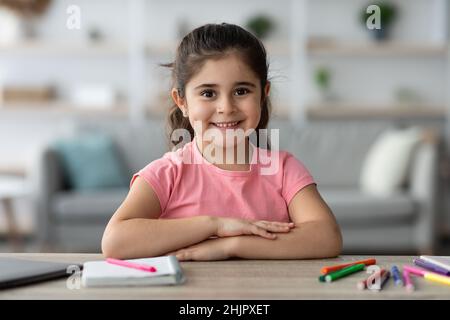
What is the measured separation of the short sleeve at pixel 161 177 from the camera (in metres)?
1.00

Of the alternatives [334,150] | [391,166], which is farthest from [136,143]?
[391,166]

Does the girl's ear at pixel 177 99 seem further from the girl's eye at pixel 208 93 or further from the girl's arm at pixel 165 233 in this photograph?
the girl's arm at pixel 165 233

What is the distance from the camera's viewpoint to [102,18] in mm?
3799

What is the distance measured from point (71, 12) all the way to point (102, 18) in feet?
9.14

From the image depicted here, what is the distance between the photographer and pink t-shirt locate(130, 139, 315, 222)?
104cm

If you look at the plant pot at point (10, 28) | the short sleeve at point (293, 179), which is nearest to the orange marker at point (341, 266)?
the short sleeve at point (293, 179)

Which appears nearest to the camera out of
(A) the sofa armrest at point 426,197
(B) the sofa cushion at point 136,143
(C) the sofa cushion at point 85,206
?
(C) the sofa cushion at point 85,206

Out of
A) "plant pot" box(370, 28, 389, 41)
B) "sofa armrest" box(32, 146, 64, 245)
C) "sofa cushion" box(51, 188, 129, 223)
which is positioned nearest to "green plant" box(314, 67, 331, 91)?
"plant pot" box(370, 28, 389, 41)

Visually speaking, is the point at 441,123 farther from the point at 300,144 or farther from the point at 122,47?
the point at 122,47

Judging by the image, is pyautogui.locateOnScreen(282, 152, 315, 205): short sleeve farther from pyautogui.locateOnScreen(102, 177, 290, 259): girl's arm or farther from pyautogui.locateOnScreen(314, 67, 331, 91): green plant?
pyautogui.locateOnScreen(314, 67, 331, 91): green plant

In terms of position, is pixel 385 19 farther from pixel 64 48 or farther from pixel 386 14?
pixel 64 48

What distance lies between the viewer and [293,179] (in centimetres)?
104

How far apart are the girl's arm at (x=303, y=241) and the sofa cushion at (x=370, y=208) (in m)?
1.81

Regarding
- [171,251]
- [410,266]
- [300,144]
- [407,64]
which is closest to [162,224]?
[171,251]
